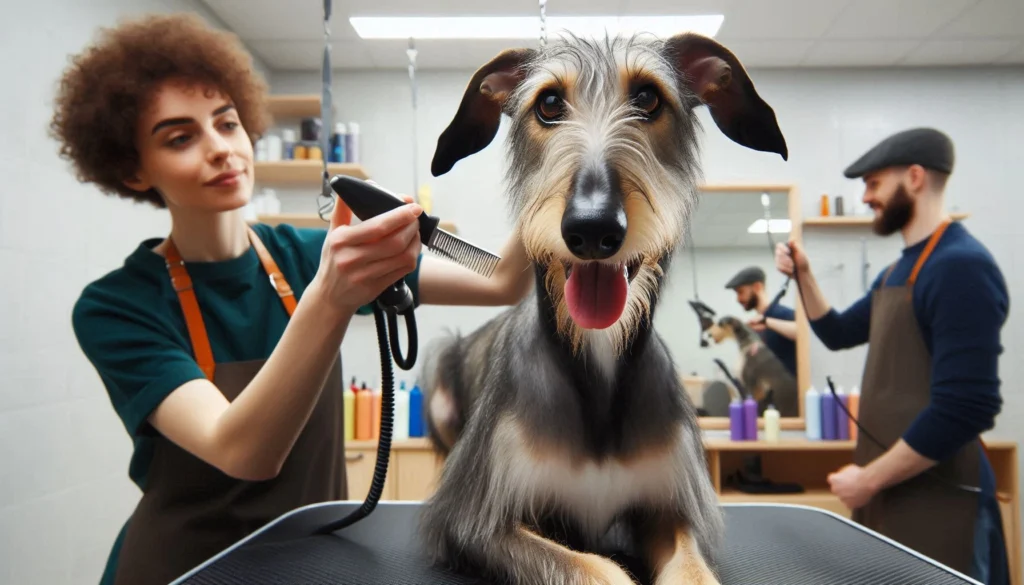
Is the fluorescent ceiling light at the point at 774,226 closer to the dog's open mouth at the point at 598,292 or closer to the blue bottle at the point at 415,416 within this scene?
the blue bottle at the point at 415,416

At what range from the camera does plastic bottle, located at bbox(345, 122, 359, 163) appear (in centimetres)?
372

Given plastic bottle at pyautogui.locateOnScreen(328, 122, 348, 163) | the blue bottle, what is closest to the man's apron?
the blue bottle

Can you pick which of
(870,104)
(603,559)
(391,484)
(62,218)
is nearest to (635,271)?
(603,559)

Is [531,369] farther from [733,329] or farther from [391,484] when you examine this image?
[733,329]

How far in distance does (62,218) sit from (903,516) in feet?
10.9

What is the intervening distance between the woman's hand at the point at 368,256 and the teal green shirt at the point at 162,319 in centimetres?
51

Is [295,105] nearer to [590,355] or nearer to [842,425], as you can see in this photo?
[590,355]

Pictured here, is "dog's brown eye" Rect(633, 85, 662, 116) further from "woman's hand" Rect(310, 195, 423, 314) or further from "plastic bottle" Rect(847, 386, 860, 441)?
"plastic bottle" Rect(847, 386, 860, 441)

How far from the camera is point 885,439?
234 centimetres

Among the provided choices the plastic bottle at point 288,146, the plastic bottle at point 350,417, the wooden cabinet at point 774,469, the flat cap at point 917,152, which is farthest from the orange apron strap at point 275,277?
the plastic bottle at point 288,146

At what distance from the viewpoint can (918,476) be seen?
2170mm

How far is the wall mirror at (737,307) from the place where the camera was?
12.6 ft

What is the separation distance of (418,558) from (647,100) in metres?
0.81

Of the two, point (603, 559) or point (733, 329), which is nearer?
point (603, 559)
